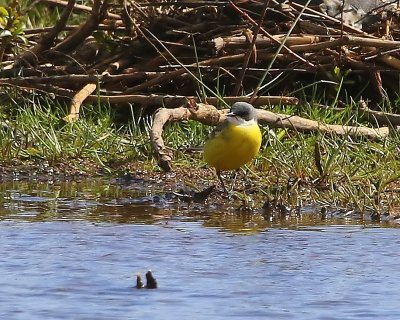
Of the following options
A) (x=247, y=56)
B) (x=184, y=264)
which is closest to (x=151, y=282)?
(x=184, y=264)

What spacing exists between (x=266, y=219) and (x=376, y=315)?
88.4 inches

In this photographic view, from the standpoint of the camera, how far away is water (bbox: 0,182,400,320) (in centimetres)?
514

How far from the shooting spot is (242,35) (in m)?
10.1

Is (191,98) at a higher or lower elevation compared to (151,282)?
higher

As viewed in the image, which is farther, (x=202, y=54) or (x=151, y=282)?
(x=202, y=54)

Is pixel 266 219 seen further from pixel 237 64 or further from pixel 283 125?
pixel 237 64

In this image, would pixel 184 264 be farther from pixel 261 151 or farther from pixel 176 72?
pixel 176 72

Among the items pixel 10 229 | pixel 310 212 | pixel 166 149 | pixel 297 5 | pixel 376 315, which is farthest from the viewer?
pixel 297 5

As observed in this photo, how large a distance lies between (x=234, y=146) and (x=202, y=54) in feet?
8.42

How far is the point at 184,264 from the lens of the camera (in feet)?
19.5

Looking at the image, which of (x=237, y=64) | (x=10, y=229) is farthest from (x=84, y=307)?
(x=237, y=64)

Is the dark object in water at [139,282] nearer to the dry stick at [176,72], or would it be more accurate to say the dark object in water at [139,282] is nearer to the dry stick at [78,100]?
the dry stick at [78,100]

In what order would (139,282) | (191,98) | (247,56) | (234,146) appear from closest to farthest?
(139,282) < (234,146) < (191,98) < (247,56)

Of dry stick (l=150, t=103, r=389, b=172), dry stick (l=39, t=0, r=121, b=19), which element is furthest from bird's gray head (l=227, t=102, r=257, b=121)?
dry stick (l=39, t=0, r=121, b=19)
